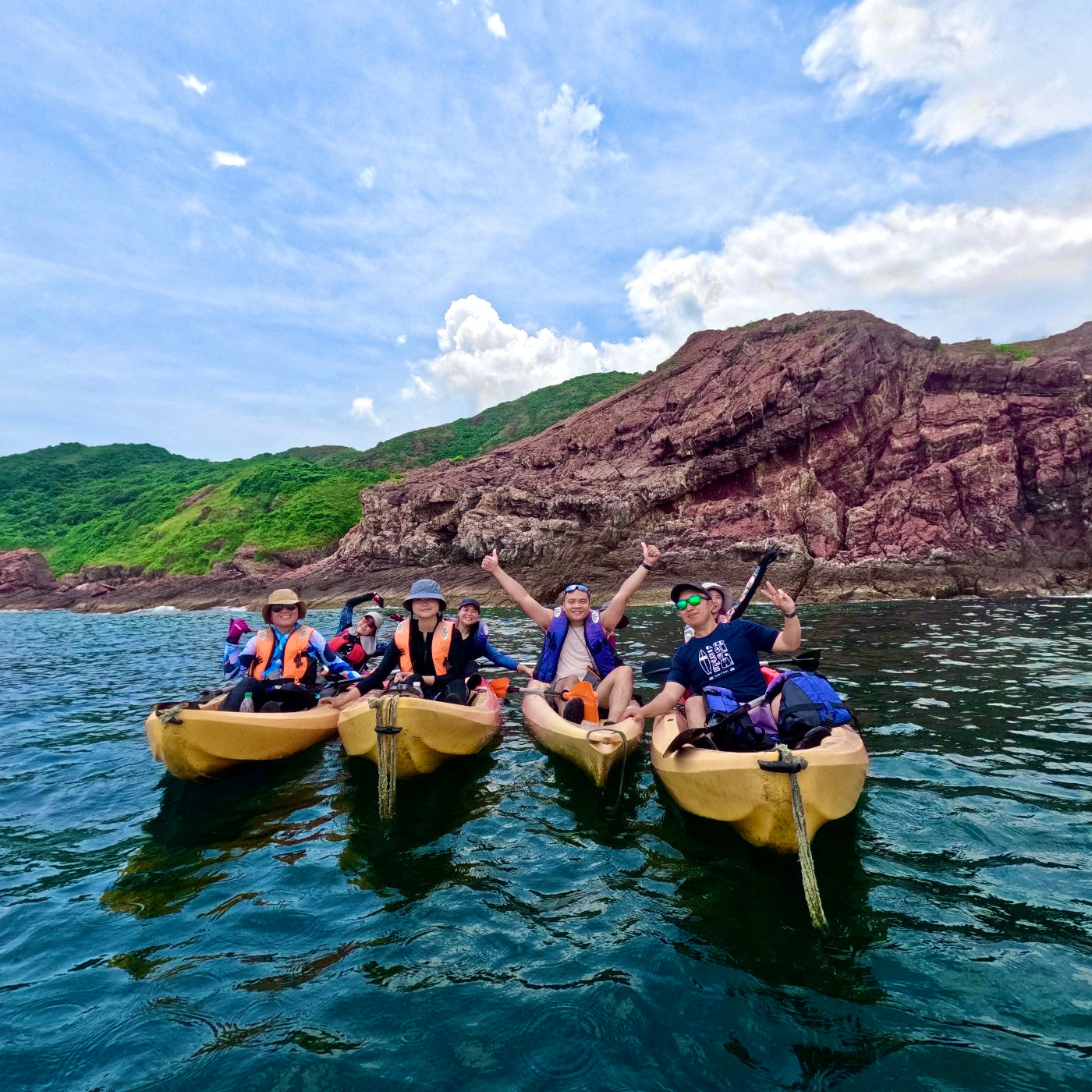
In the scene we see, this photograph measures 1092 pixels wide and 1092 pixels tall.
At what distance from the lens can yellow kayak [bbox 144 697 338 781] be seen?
653cm

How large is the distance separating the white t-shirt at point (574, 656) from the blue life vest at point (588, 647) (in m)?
0.04

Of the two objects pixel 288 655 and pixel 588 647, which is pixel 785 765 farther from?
pixel 288 655

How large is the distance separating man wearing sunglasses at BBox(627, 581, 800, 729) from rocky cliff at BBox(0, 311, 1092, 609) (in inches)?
1011

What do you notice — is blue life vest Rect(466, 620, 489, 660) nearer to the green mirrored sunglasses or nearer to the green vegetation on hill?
the green mirrored sunglasses

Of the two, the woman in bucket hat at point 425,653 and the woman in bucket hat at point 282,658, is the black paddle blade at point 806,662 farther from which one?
the woman in bucket hat at point 282,658

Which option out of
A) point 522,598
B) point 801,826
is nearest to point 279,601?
point 522,598

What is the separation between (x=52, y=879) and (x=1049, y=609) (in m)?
25.8

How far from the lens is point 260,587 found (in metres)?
44.1

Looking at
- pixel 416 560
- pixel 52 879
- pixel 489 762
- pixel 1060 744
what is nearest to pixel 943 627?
pixel 1060 744

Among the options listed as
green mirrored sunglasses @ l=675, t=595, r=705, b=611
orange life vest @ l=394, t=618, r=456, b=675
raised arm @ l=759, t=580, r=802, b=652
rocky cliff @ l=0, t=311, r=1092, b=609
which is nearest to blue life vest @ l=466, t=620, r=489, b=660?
orange life vest @ l=394, t=618, r=456, b=675

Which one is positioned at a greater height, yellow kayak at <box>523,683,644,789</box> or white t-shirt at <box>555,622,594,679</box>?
white t-shirt at <box>555,622,594,679</box>

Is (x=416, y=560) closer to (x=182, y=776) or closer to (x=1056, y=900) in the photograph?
(x=182, y=776)

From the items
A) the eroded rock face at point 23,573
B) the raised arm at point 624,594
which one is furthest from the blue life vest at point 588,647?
the eroded rock face at point 23,573

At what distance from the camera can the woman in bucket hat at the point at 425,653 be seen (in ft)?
23.9
